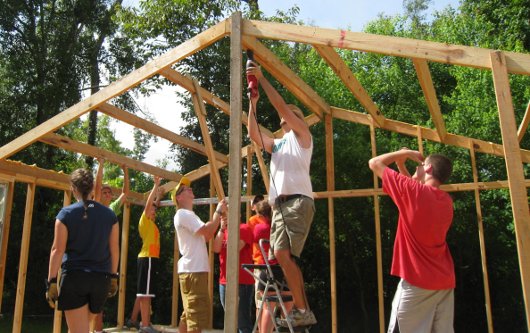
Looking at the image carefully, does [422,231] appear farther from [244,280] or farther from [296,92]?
[296,92]

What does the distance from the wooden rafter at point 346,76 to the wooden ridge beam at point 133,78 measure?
0.84m

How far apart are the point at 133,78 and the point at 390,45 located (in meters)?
2.18

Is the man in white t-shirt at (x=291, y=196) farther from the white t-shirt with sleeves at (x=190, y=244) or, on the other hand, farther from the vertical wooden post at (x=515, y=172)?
the vertical wooden post at (x=515, y=172)

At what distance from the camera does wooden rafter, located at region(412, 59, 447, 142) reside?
394 cm

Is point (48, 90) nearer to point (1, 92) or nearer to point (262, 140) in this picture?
point (1, 92)

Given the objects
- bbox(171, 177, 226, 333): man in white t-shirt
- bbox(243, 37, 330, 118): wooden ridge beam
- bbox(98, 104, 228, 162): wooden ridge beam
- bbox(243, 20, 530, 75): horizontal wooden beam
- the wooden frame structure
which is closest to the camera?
the wooden frame structure

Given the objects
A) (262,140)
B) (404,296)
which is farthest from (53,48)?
(404,296)

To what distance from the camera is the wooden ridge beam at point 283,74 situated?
161 inches

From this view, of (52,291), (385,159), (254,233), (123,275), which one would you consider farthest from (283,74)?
(123,275)

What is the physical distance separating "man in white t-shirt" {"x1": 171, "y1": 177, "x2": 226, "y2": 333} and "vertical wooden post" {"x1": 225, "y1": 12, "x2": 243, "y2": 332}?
616 mm

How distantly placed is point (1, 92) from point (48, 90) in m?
1.22

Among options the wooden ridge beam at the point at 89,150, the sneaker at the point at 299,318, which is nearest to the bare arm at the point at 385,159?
the sneaker at the point at 299,318

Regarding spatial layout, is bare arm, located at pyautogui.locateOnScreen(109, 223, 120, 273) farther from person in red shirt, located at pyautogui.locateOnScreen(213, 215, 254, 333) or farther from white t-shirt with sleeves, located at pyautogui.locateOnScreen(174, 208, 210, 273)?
person in red shirt, located at pyautogui.locateOnScreen(213, 215, 254, 333)

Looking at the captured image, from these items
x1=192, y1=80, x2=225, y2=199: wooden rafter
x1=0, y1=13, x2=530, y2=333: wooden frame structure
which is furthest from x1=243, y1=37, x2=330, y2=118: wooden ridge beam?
x1=192, y1=80, x2=225, y2=199: wooden rafter
